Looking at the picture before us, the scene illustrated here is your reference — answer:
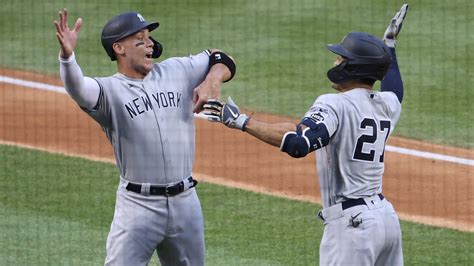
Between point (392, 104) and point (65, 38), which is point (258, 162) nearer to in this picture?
point (392, 104)

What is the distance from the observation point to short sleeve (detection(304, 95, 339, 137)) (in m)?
6.05

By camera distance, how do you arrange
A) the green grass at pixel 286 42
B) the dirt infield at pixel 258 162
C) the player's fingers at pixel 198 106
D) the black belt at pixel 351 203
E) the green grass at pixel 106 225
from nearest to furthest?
the black belt at pixel 351 203
the player's fingers at pixel 198 106
the green grass at pixel 106 225
the dirt infield at pixel 258 162
the green grass at pixel 286 42

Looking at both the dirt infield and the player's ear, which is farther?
the dirt infield

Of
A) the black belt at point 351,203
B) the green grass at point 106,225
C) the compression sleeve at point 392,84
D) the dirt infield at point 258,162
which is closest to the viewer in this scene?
the black belt at point 351,203

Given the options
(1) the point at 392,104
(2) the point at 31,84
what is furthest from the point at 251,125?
(2) the point at 31,84

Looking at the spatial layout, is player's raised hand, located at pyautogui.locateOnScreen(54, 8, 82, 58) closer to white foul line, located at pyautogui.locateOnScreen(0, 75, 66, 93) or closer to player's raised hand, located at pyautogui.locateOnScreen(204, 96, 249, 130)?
player's raised hand, located at pyautogui.locateOnScreen(204, 96, 249, 130)

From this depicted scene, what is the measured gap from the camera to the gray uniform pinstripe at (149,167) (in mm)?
6527

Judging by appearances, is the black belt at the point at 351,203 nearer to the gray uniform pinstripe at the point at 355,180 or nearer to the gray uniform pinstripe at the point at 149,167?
the gray uniform pinstripe at the point at 355,180

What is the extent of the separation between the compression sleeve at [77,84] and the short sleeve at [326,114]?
48.6 inches

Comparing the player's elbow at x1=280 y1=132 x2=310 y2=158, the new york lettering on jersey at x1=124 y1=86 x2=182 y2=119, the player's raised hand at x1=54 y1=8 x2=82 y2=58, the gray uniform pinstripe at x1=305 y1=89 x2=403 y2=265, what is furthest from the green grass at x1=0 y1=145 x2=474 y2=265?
the player's raised hand at x1=54 y1=8 x2=82 y2=58

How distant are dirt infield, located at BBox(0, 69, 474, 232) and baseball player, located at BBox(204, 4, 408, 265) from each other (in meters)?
3.36

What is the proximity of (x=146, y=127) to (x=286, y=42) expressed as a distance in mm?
7903

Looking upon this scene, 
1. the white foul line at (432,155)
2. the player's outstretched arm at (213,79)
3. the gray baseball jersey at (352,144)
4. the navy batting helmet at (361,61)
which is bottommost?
the white foul line at (432,155)

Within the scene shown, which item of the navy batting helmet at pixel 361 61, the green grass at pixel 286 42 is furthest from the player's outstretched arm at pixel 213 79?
the green grass at pixel 286 42
